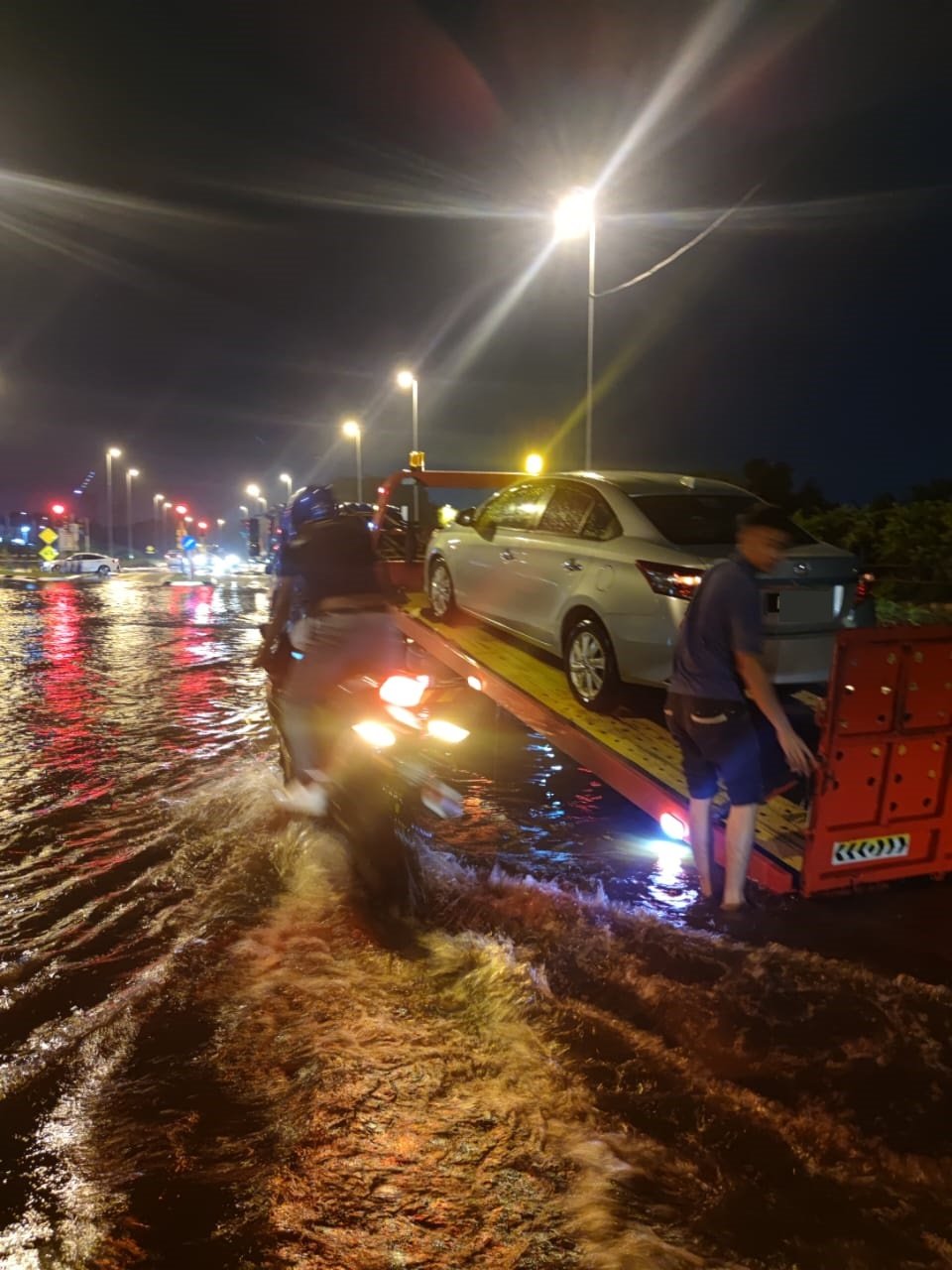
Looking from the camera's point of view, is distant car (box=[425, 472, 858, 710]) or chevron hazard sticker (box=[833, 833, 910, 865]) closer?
chevron hazard sticker (box=[833, 833, 910, 865])

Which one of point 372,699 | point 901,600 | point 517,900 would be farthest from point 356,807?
point 901,600

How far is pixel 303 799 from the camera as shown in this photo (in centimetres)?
512

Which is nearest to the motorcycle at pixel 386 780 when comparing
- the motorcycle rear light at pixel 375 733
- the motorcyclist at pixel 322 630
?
the motorcycle rear light at pixel 375 733

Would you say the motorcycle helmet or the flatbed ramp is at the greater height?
the motorcycle helmet

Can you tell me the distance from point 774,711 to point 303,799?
99.7 inches

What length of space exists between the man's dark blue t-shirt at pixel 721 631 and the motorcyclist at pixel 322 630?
1.46 m

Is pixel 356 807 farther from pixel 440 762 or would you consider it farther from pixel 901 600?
pixel 901 600

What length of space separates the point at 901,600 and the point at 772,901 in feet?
32.1

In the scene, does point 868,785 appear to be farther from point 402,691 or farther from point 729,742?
point 402,691

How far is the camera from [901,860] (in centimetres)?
448

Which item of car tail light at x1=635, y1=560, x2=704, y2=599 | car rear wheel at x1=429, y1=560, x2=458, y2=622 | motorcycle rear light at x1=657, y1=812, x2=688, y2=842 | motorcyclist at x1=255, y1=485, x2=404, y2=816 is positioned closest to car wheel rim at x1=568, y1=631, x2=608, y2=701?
car tail light at x1=635, y1=560, x2=704, y2=599

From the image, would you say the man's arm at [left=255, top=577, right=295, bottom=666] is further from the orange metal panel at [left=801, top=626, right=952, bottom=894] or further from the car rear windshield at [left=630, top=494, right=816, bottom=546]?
the orange metal panel at [left=801, top=626, right=952, bottom=894]

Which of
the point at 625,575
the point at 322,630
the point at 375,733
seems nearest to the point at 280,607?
the point at 322,630

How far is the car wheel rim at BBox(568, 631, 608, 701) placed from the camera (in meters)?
6.48
